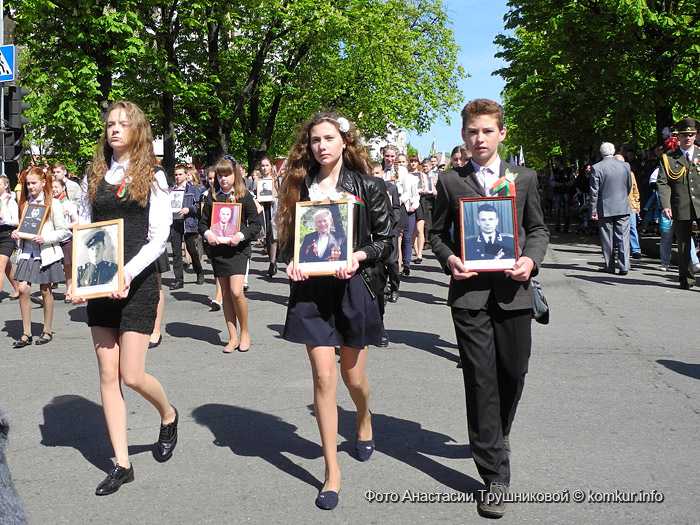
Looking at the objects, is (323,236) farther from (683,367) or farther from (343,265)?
(683,367)

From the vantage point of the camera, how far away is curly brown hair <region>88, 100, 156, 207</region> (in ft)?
14.6

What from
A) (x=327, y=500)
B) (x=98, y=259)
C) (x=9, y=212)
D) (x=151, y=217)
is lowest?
(x=327, y=500)

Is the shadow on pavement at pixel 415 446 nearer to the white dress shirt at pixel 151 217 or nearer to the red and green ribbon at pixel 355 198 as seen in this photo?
the red and green ribbon at pixel 355 198

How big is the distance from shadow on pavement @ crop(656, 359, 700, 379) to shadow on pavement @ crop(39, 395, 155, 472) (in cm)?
423

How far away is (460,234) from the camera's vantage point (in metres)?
4.05

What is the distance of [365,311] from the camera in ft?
14.0

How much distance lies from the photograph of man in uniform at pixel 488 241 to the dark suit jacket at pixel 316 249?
611mm

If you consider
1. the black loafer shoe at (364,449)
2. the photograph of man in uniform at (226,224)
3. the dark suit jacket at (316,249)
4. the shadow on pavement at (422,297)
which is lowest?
the black loafer shoe at (364,449)

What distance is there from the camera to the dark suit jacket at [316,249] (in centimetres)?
415

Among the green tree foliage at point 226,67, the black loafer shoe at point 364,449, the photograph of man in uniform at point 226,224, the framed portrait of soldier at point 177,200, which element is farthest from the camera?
the green tree foliage at point 226,67

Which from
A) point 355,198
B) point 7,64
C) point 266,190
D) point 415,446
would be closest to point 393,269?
point 266,190

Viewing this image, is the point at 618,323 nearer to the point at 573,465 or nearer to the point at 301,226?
the point at 573,465

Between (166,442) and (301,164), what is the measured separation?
1.81 meters

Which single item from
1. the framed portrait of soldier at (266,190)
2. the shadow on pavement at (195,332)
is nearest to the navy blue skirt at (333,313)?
the shadow on pavement at (195,332)
